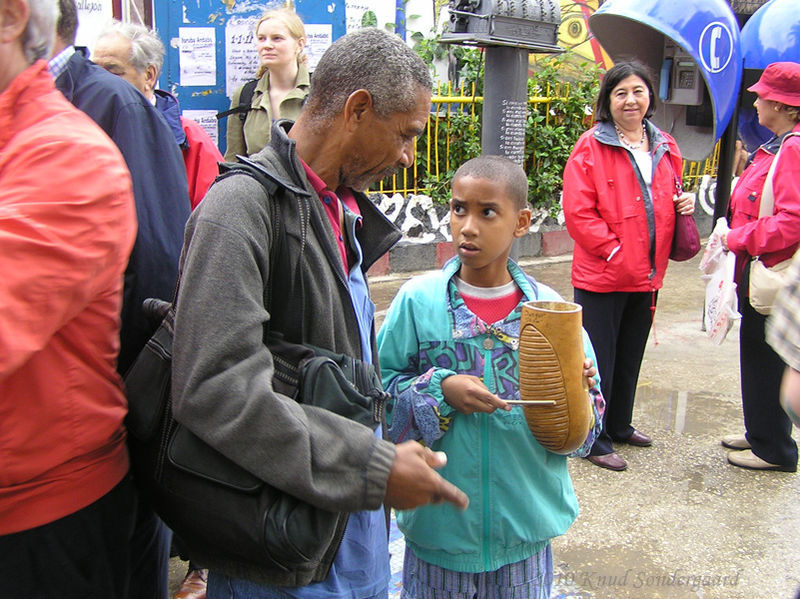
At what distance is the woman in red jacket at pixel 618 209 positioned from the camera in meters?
4.01

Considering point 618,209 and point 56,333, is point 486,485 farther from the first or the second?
point 618,209

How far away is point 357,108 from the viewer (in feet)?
5.22

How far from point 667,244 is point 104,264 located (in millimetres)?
3482

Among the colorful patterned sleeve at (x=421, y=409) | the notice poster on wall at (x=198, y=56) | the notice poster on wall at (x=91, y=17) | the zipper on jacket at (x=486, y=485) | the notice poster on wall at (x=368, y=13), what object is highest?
the notice poster on wall at (x=368, y=13)

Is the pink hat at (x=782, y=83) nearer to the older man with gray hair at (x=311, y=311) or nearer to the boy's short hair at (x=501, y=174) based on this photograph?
the boy's short hair at (x=501, y=174)

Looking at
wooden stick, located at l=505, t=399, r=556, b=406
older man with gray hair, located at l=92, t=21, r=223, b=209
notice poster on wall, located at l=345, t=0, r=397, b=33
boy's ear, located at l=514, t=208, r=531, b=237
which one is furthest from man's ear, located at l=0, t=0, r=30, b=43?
notice poster on wall, located at l=345, t=0, r=397, b=33

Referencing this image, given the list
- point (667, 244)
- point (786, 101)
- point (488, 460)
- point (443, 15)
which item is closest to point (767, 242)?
point (667, 244)

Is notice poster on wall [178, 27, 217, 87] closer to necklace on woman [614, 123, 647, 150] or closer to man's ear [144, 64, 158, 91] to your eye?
man's ear [144, 64, 158, 91]

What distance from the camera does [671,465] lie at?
4164 millimetres

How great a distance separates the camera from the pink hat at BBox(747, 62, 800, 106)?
12.6 feet

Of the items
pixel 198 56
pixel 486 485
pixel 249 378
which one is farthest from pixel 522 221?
pixel 198 56

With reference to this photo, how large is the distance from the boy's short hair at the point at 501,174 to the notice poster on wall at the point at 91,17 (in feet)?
16.3

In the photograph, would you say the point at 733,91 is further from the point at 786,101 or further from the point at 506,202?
the point at 506,202

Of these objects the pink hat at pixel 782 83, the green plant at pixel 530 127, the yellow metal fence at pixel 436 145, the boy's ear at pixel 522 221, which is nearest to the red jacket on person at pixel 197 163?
the boy's ear at pixel 522 221
